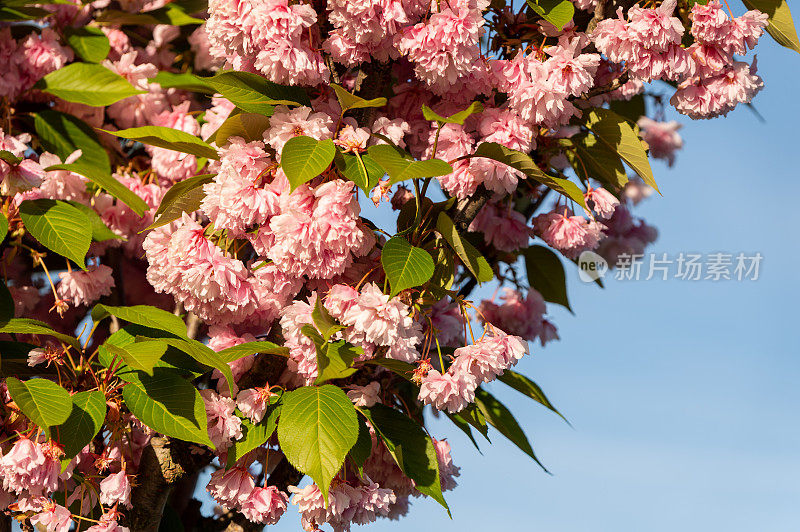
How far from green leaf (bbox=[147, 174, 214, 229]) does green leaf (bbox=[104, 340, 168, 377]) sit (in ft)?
0.74

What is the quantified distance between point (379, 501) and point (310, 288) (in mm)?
358

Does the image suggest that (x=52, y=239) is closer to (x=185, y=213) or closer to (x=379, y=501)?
(x=185, y=213)

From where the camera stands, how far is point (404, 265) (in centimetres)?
121

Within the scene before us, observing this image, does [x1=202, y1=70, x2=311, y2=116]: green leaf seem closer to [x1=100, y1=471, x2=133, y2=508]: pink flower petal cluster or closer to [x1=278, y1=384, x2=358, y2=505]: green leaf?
[x1=278, y1=384, x2=358, y2=505]: green leaf

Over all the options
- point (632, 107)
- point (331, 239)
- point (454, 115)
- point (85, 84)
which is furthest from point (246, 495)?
point (632, 107)

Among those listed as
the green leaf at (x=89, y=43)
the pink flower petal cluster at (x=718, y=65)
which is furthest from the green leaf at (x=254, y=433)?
the green leaf at (x=89, y=43)

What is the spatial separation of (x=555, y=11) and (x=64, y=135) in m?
1.08

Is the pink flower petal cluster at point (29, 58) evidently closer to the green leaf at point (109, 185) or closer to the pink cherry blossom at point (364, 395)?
the green leaf at point (109, 185)

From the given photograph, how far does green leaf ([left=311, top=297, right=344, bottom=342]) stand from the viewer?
121 centimetres

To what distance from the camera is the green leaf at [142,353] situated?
123cm

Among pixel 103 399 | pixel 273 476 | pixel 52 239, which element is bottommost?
pixel 273 476

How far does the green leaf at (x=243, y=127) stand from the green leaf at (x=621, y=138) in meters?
0.58

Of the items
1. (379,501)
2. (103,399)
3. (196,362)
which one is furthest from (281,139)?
(379,501)

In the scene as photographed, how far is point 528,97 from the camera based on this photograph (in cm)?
134
